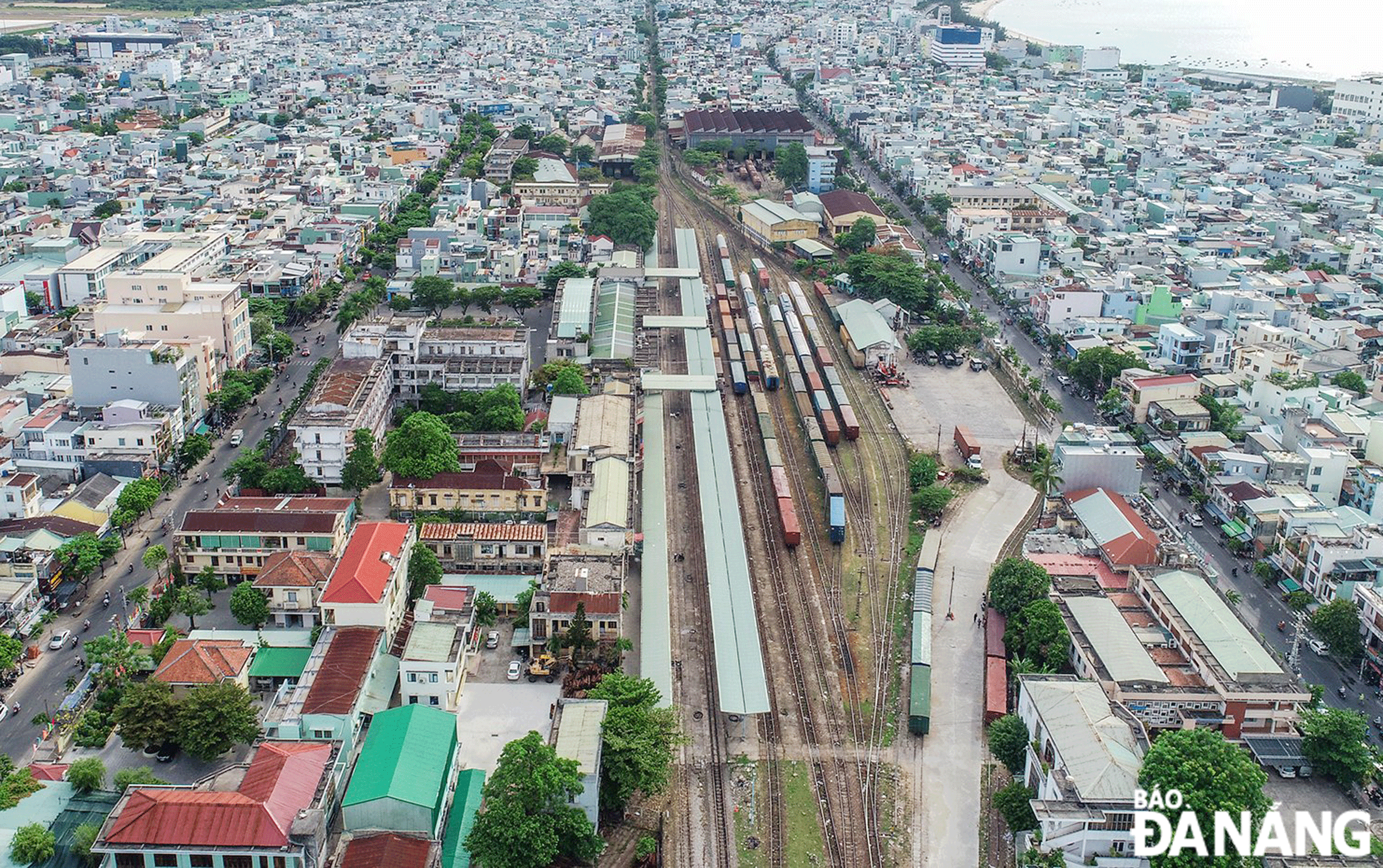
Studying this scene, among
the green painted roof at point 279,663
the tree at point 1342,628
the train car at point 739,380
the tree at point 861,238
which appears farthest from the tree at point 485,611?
the tree at point 861,238

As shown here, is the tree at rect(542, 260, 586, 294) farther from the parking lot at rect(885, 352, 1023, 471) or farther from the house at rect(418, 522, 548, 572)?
Result: the house at rect(418, 522, 548, 572)

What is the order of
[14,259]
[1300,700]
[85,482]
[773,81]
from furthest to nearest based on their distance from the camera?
1. [773,81]
2. [14,259]
3. [85,482]
4. [1300,700]

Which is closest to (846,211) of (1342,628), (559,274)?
→ (559,274)

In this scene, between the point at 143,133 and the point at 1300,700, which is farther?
the point at 143,133

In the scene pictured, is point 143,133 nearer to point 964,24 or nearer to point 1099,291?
point 1099,291

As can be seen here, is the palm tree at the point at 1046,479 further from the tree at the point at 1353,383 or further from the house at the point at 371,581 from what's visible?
the house at the point at 371,581

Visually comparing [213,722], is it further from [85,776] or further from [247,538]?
[247,538]

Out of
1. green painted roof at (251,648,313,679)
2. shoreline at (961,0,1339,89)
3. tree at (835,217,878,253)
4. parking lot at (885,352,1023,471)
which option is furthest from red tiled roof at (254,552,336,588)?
shoreline at (961,0,1339,89)

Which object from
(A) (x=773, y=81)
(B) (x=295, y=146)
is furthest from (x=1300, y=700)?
(A) (x=773, y=81)
